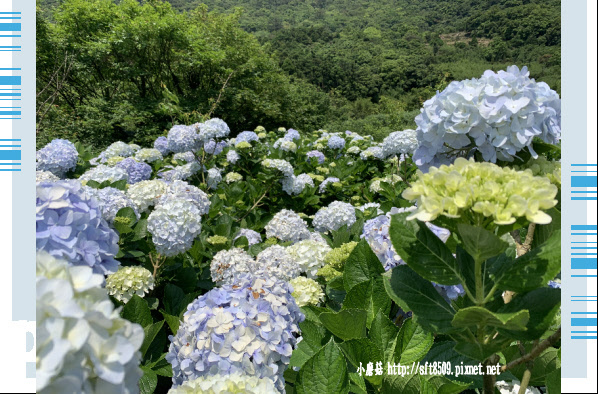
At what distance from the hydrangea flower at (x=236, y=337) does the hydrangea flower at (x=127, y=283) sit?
1.43 feet

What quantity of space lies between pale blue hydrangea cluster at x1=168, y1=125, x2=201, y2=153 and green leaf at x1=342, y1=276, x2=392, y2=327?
2489mm

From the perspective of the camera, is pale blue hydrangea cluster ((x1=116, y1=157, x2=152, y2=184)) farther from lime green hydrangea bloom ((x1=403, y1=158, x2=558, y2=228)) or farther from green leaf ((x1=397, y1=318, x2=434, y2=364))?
lime green hydrangea bloom ((x1=403, y1=158, x2=558, y2=228))

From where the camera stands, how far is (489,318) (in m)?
0.58

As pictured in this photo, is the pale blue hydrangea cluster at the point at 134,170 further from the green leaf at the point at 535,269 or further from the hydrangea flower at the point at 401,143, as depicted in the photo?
the green leaf at the point at 535,269

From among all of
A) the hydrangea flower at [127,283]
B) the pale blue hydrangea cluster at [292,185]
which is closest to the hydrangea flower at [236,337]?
the hydrangea flower at [127,283]

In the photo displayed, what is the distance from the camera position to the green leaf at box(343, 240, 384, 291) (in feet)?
3.93

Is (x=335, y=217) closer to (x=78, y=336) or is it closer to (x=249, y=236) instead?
(x=249, y=236)

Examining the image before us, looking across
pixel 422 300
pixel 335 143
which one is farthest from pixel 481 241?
pixel 335 143

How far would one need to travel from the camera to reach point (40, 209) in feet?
2.55

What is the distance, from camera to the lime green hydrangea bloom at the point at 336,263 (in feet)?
4.89

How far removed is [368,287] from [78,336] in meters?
0.82

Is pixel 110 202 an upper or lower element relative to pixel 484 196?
lower

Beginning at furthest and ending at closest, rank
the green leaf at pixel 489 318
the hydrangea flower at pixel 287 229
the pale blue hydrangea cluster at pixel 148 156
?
the pale blue hydrangea cluster at pixel 148 156 < the hydrangea flower at pixel 287 229 < the green leaf at pixel 489 318

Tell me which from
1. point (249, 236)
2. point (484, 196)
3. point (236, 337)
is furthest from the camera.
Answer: point (249, 236)
